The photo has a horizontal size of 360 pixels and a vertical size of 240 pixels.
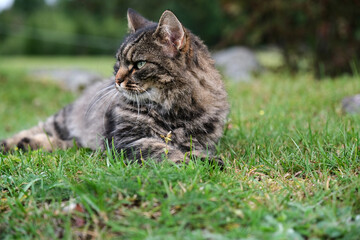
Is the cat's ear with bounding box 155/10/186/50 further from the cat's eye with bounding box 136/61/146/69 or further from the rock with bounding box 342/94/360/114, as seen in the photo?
the rock with bounding box 342/94/360/114

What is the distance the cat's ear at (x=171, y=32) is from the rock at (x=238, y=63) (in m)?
5.25

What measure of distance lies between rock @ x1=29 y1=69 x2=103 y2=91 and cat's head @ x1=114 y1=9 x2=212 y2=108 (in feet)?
16.8

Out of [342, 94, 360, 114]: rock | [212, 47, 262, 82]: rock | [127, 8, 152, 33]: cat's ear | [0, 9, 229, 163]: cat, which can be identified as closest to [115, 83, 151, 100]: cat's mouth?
[0, 9, 229, 163]: cat

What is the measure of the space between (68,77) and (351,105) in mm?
6205

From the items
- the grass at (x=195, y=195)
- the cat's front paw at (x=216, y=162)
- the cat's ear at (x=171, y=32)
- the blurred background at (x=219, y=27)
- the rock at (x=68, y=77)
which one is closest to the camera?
the grass at (x=195, y=195)

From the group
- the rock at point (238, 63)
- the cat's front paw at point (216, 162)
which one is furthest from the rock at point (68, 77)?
the cat's front paw at point (216, 162)

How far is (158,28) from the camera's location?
2.53 m

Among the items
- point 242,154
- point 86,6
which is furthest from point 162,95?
point 86,6

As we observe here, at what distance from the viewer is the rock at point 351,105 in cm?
375

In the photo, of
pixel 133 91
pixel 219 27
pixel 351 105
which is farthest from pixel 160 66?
pixel 219 27

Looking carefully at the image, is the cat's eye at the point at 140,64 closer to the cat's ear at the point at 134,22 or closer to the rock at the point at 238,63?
the cat's ear at the point at 134,22

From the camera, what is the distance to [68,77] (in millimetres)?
8336

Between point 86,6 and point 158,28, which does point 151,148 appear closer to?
point 158,28

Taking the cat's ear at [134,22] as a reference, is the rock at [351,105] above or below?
below
